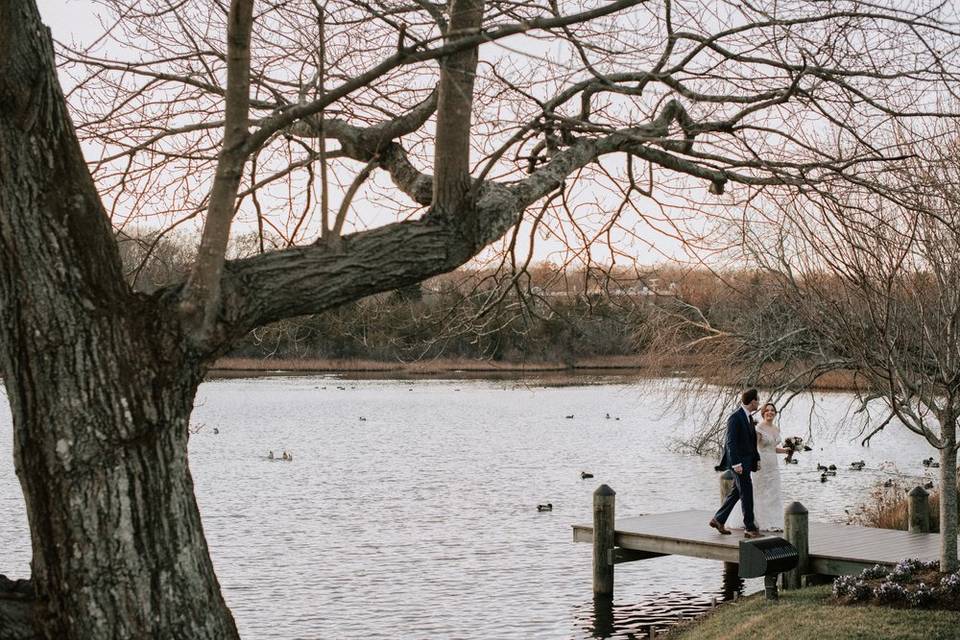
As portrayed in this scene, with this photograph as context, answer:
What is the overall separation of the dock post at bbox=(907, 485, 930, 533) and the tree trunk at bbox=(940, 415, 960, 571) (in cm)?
356

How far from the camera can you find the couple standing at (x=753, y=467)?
1421 cm

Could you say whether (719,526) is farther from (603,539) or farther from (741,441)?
(741,441)

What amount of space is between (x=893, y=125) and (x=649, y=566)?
9931mm

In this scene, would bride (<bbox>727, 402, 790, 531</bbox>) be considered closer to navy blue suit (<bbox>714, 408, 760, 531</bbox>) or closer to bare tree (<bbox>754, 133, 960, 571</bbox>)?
navy blue suit (<bbox>714, 408, 760, 531</bbox>)

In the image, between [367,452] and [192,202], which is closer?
[192,202]

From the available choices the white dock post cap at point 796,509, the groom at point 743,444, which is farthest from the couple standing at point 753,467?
the white dock post cap at point 796,509

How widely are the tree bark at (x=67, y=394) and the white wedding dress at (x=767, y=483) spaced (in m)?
10.6

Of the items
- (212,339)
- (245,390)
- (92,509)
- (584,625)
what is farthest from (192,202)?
(245,390)

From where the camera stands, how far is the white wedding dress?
1479 centimetres

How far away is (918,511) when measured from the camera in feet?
51.7

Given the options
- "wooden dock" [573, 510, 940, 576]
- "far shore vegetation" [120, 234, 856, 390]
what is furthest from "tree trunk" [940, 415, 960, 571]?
"far shore vegetation" [120, 234, 856, 390]

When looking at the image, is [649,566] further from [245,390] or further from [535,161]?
[245,390]

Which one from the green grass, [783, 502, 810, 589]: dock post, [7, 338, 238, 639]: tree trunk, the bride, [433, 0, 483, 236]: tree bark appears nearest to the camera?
[7, 338, 238, 639]: tree trunk

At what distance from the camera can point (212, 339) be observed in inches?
232
